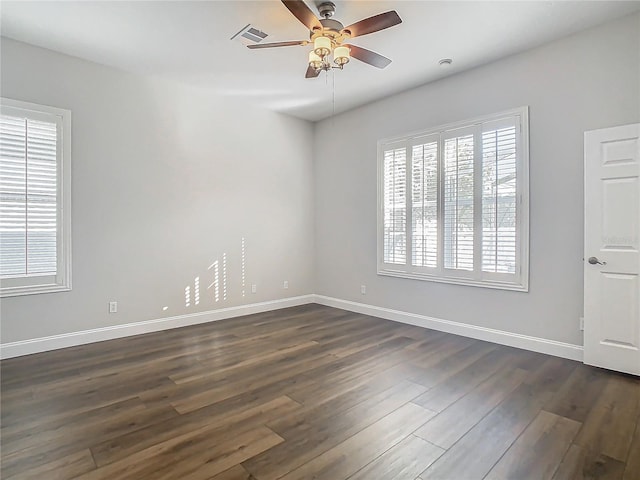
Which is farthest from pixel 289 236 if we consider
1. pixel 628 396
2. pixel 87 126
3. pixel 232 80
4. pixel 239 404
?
pixel 628 396

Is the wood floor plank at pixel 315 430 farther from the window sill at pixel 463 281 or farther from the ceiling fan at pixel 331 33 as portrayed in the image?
the ceiling fan at pixel 331 33

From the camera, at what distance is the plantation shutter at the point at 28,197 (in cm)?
340

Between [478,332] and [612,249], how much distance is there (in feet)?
5.16

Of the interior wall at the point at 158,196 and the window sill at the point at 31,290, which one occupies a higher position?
the interior wall at the point at 158,196

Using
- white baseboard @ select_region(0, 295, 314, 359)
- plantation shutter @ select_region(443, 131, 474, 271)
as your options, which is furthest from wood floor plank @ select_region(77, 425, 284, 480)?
plantation shutter @ select_region(443, 131, 474, 271)

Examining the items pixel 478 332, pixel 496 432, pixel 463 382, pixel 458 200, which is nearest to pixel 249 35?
pixel 458 200

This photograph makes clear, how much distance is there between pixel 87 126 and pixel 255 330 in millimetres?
3126

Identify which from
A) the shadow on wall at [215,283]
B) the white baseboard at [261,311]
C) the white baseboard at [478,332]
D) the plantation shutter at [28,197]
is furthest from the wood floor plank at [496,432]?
the plantation shutter at [28,197]

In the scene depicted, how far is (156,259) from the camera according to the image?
14.5ft

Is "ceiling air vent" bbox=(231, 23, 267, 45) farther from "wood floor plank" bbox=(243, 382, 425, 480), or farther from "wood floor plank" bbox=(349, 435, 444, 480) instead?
"wood floor plank" bbox=(349, 435, 444, 480)

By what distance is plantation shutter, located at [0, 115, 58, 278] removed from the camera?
340cm

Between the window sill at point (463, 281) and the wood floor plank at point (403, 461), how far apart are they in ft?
7.71

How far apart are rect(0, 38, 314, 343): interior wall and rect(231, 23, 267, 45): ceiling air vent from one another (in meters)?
1.64

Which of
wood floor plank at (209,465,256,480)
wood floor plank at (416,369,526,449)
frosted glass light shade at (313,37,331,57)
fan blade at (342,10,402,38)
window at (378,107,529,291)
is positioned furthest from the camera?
window at (378,107,529,291)
